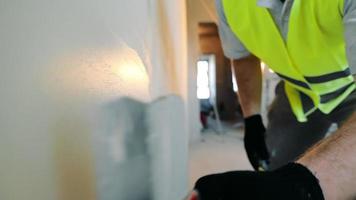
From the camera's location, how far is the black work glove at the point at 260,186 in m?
0.38

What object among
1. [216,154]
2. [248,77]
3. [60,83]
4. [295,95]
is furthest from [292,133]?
[216,154]

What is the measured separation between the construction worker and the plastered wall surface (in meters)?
0.21

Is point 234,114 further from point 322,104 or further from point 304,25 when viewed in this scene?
point 304,25

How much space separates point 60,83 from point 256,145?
0.82m

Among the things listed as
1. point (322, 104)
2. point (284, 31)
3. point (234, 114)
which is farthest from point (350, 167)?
point (234, 114)

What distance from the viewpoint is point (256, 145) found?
3.66 ft

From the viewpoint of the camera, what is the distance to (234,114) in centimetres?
504

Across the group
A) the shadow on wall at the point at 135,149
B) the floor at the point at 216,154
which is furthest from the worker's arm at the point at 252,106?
the floor at the point at 216,154

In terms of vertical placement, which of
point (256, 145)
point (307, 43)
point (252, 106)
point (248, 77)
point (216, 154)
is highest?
point (307, 43)

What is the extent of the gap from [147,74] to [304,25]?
40cm

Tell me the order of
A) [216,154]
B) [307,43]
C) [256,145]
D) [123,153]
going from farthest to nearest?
[216,154] < [256,145] < [307,43] < [123,153]

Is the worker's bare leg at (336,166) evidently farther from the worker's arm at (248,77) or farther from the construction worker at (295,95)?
the worker's arm at (248,77)

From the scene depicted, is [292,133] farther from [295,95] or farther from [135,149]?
[135,149]

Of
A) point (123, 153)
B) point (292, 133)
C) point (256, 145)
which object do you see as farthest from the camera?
point (292, 133)
